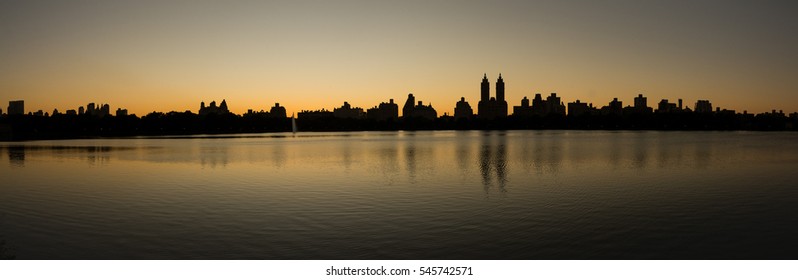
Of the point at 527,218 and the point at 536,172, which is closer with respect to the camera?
the point at 527,218

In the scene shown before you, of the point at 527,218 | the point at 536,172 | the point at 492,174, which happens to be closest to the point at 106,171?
the point at 492,174

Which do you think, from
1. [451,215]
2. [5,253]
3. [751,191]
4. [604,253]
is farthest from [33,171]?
[751,191]

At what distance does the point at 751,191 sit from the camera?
77.9 ft

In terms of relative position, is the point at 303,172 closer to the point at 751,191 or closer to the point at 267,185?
the point at 267,185

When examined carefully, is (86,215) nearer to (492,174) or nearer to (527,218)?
(527,218)

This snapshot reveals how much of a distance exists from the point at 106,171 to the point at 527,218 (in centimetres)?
2760

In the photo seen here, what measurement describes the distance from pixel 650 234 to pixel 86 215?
16577 millimetres

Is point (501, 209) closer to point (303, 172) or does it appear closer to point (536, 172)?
point (536, 172)

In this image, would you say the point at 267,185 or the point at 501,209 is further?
the point at 267,185

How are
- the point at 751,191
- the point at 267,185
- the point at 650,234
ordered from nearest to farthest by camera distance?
the point at 650,234 < the point at 751,191 < the point at 267,185

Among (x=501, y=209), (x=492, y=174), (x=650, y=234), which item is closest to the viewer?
(x=650, y=234)

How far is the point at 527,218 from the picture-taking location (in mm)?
17109

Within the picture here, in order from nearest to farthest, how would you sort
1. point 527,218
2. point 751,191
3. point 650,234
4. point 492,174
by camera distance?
point 650,234, point 527,218, point 751,191, point 492,174

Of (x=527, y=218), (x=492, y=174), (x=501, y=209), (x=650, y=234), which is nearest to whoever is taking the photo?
(x=650, y=234)
